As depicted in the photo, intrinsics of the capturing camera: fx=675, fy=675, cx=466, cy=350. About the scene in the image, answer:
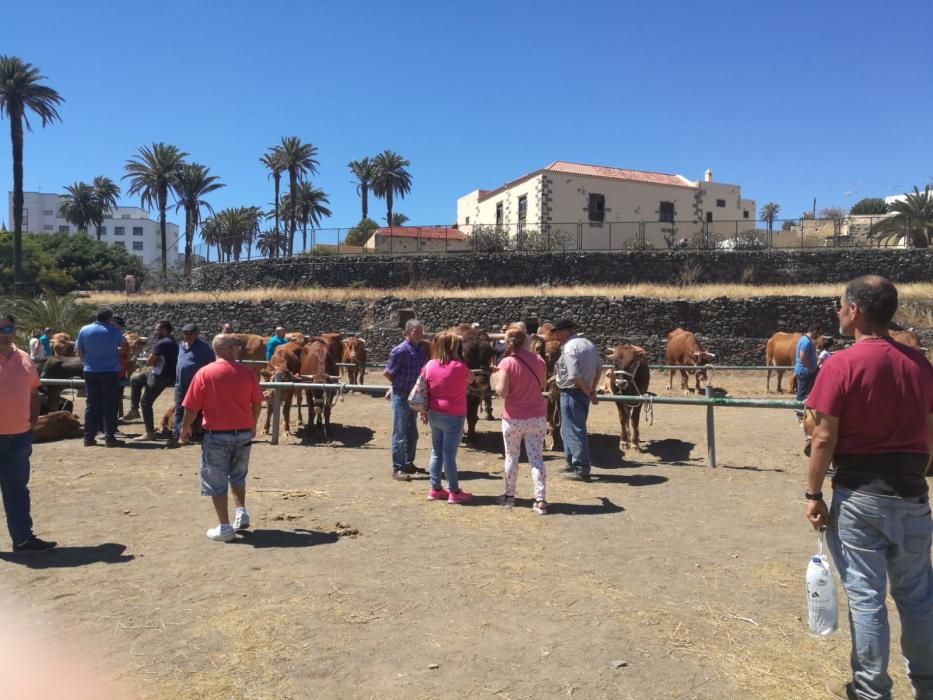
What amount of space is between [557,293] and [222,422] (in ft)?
83.0

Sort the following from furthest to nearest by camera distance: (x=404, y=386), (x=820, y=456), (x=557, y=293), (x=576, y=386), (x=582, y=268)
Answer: (x=582, y=268) < (x=557, y=293) < (x=404, y=386) < (x=576, y=386) < (x=820, y=456)

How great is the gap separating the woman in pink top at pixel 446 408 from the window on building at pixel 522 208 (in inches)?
1724

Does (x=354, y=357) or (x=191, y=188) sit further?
(x=191, y=188)

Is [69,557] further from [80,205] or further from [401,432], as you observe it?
[80,205]

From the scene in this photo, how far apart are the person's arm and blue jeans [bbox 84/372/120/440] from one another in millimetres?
9241

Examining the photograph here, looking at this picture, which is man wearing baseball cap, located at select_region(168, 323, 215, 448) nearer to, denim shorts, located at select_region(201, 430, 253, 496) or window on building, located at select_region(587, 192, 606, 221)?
denim shorts, located at select_region(201, 430, 253, 496)

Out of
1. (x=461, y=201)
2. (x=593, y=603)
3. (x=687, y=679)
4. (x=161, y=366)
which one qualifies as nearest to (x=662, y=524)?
(x=593, y=603)

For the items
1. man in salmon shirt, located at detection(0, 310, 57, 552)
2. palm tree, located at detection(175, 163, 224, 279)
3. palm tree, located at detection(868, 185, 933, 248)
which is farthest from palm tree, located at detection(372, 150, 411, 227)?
man in salmon shirt, located at detection(0, 310, 57, 552)

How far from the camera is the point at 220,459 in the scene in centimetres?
558

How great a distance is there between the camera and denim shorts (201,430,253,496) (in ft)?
18.2

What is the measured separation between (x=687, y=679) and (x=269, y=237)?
206 ft

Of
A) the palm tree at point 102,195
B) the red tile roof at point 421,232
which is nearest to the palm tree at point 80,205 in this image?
the palm tree at point 102,195

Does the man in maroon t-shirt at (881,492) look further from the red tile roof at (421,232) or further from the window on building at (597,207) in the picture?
the window on building at (597,207)

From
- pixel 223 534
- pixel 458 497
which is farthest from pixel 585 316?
pixel 223 534
